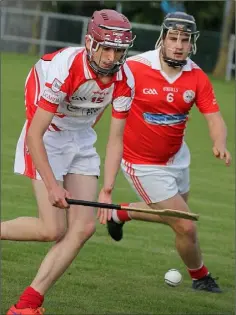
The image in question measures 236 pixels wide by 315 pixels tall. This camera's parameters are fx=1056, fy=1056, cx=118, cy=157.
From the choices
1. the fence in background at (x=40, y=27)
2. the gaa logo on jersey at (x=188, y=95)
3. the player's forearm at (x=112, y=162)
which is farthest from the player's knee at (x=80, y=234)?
the fence in background at (x=40, y=27)

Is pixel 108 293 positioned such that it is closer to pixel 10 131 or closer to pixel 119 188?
pixel 119 188

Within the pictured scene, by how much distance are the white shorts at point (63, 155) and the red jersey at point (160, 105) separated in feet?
4.74

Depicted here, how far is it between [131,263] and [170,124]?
1439 millimetres

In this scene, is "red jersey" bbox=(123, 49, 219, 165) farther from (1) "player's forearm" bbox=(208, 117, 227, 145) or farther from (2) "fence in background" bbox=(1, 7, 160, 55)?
(2) "fence in background" bbox=(1, 7, 160, 55)

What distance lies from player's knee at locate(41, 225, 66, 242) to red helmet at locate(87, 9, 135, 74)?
112 cm

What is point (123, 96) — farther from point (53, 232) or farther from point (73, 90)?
point (53, 232)

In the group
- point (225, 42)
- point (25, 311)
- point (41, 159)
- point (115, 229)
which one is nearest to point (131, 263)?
point (115, 229)

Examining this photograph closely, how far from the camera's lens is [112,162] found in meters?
7.46

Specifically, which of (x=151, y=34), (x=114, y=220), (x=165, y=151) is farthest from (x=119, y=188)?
(x=151, y=34)

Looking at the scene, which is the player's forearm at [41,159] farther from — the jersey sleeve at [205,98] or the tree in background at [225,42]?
the tree in background at [225,42]

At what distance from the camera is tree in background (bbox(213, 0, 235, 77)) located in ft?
132

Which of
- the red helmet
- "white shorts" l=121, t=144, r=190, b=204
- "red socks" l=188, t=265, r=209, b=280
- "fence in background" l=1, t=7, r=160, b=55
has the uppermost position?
the red helmet

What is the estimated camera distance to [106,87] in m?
7.36

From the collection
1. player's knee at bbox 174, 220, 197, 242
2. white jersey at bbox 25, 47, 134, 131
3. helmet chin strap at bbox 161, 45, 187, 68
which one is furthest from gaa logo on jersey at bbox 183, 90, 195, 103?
white jersey at bbox 25, 47, 134, 131
